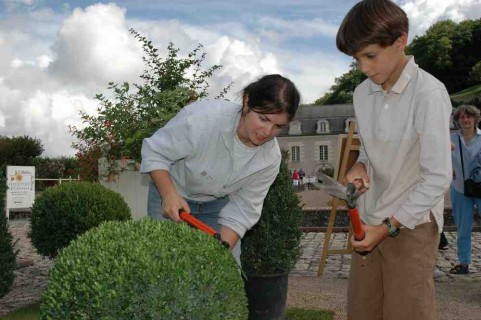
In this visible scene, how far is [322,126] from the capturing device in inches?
2815

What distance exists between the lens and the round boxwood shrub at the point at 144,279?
2.40 m

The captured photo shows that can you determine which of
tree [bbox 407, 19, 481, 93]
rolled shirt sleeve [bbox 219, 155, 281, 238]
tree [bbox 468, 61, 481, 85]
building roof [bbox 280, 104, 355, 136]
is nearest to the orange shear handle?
rolled shirt sleeve [bbox 219, 155, 281, 238]

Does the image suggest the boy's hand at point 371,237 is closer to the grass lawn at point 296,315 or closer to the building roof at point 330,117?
the grass lawn at point 296,315

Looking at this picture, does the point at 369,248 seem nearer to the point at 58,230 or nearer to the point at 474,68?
the point at 58,230

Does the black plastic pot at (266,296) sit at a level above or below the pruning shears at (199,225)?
below

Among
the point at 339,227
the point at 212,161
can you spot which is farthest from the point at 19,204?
the point at 212,161

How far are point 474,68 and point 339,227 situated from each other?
6208 cm

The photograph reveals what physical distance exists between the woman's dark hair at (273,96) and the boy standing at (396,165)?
0.38 metres

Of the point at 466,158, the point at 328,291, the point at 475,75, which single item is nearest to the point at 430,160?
the point at 328,291

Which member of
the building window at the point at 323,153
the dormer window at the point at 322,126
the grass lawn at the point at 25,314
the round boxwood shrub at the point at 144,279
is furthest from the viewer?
the dormer window at the point at 322,126

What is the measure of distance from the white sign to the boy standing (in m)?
17.5

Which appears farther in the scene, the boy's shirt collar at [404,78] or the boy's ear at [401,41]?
the boy's shirt collar at [404,78]

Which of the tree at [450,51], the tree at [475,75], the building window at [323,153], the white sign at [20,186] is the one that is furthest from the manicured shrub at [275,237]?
the tree at [450,51]

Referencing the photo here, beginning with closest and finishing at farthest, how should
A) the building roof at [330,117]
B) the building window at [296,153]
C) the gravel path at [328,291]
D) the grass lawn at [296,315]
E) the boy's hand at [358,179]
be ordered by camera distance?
the boy's hand at [358,179]
the grass lawn at [296,315]
the gravel path at [328,291]
the building window at [296,153]
the building roof at [330,117]
